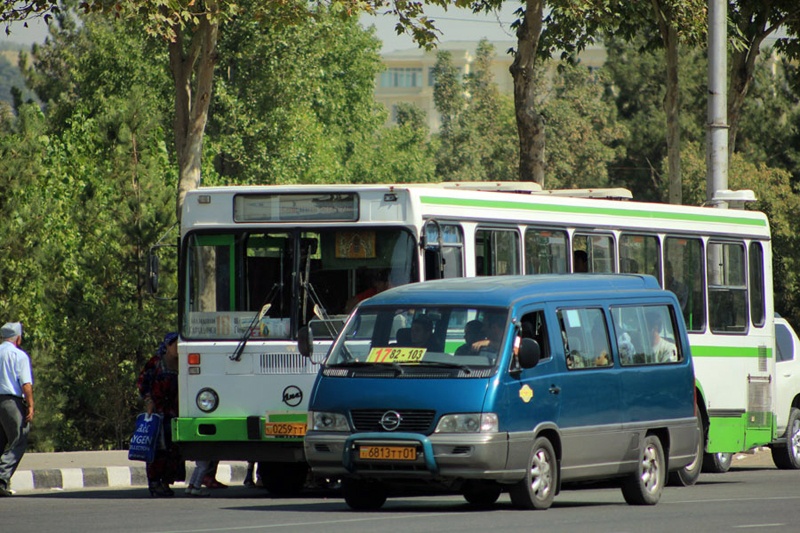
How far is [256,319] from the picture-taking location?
1421 centimetres

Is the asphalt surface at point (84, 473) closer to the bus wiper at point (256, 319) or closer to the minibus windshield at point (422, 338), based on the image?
the bus wiper at point (256, 319)

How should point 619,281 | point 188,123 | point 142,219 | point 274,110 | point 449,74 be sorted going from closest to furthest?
point 619,281
point 188,123
point 142,219
point 274,110
point 449,74

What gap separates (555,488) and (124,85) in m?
43.9

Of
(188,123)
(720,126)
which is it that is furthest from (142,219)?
(720,126)

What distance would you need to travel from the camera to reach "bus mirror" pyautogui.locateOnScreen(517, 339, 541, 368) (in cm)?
1178

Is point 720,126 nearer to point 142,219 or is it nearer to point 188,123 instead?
point 188,123

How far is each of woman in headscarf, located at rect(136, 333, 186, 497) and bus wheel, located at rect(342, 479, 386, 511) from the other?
2810 millimetres

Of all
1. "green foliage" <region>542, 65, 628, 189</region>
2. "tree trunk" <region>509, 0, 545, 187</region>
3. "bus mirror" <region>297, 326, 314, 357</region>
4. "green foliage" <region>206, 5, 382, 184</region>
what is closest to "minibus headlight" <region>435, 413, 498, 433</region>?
"bus mirror" <region>297, 326, 314, 357</region>

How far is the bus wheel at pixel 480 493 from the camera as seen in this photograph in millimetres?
12203

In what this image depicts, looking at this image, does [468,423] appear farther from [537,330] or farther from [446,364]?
[537,330]

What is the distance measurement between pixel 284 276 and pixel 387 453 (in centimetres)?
303

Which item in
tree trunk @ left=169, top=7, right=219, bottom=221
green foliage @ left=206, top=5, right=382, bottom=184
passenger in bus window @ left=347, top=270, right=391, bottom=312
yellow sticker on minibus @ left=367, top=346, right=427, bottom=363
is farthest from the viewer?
green foliage @ left=206, top=5, right=382, bottom=184

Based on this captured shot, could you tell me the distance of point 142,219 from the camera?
101 feet

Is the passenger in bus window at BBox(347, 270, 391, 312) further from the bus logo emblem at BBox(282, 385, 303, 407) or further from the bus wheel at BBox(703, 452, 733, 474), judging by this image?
the bus wheel at BBox(703, 452, 733, 474)
